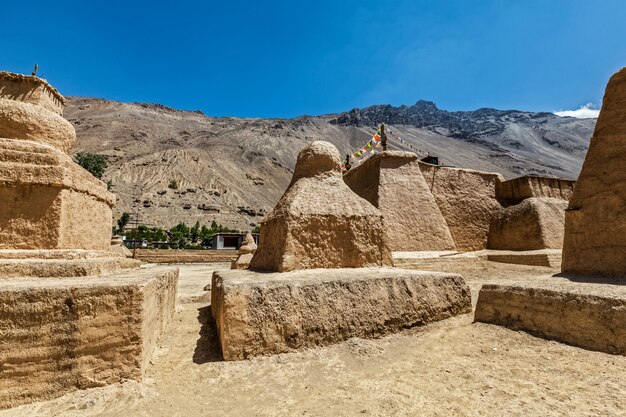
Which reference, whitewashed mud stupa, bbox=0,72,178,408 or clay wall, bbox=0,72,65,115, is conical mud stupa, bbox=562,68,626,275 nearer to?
whitewashed mud stupa, bbox=0,72,178,408

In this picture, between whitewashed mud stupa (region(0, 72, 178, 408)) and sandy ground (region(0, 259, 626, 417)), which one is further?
whitewashed mud stupa (region(0, 72, 178, 408))

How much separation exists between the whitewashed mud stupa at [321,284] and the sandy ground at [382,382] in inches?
7.3

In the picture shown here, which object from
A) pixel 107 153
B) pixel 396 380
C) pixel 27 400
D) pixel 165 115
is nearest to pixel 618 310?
pixel 396 380

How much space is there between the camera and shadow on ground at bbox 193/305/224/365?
3.03 metres

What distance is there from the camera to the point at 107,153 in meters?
55.8

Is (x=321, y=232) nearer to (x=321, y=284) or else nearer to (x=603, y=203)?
(x=321, y=284)

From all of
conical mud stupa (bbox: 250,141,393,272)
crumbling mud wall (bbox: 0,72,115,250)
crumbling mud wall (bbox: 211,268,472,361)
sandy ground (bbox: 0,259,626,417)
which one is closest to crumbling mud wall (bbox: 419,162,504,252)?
conical mud stupa (bbox: 250,141,393,272)

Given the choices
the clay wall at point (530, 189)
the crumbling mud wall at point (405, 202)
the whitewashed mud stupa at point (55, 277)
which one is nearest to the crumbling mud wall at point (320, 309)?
the whitewashed mud stupa at point (55, 277)

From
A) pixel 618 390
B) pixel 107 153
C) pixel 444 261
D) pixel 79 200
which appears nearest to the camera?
pixel 618 390

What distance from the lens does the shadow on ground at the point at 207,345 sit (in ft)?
9.93

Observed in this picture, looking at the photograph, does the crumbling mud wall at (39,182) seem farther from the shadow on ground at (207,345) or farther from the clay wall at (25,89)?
the shadow on ground at (207,345)

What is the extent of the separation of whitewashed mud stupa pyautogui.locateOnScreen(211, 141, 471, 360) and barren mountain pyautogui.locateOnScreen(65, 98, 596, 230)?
2991cm

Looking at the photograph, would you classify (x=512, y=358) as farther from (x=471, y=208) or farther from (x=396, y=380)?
(x=471, y=208)

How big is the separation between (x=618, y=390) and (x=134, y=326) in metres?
3.47
